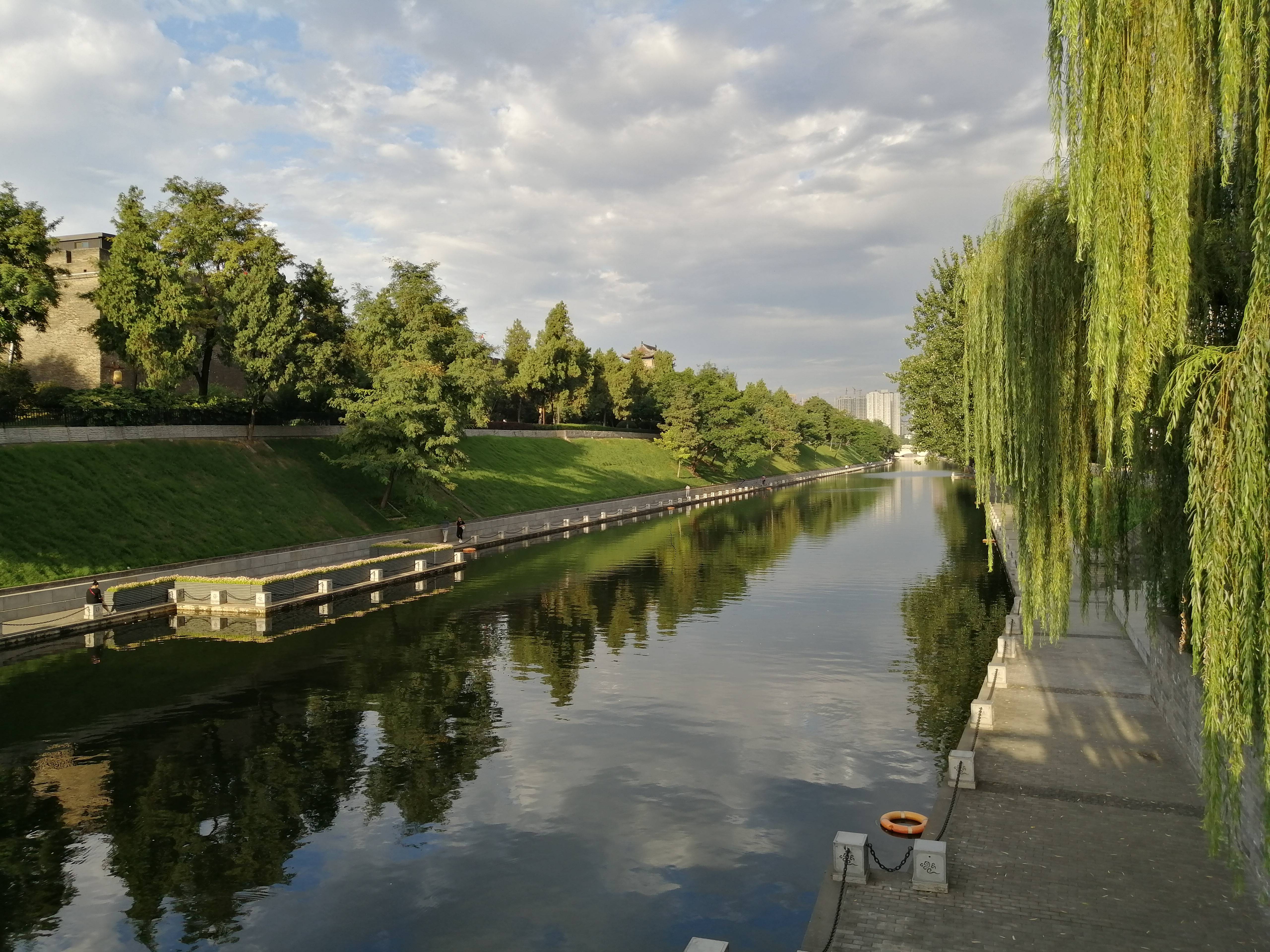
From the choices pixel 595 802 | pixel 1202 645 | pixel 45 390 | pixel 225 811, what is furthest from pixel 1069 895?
pixel 45 390

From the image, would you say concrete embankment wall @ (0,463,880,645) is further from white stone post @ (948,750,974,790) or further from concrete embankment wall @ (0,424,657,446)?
white stone post @ (948,750,974,790)

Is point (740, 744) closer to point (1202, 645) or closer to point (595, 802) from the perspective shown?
point (595, 802)

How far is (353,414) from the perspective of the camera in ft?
152

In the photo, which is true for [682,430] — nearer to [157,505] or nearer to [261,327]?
[261,327]

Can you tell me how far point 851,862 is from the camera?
10727 millimetres

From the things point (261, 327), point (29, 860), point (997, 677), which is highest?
point (261, 327)

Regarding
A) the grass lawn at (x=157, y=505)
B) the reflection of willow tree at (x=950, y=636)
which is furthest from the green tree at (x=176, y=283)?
the reflection of willow tree at (x=950, y=636)

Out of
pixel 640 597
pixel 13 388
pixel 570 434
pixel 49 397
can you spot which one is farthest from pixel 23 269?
pixel 570 434

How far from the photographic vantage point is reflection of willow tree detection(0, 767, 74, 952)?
1074 cm

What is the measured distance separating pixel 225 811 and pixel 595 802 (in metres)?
6.02

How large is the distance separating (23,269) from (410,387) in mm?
17512

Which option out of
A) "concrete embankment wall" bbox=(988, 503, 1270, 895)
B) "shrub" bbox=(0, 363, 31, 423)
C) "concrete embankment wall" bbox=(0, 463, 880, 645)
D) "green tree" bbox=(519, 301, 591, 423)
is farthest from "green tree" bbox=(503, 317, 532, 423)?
"concrete embankment wall" bbox=(988, 503, 1270, 895)

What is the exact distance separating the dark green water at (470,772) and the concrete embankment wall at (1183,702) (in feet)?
13.0

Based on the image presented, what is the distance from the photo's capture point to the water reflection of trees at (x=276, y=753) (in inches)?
464
